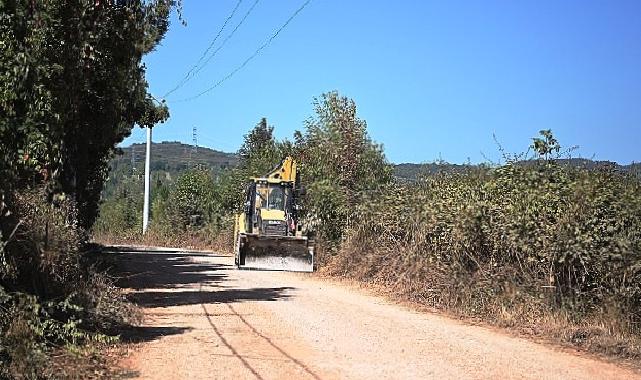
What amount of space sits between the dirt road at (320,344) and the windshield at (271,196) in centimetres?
954

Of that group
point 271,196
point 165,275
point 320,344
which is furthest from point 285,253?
point 320,344

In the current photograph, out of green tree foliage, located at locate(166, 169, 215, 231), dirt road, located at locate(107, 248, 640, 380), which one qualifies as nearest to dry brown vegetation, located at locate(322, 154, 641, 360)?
dirt road, located at locate(107, 248, 640, 380)

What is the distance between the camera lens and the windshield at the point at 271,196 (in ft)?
91.7

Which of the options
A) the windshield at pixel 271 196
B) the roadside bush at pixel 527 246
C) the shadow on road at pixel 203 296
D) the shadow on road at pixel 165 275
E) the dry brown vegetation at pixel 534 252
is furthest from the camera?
the windshield at pixel 271 196

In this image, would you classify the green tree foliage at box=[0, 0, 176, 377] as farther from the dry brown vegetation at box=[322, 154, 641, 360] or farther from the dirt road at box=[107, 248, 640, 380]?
the dry brown vegetation at box=[322, 154, 641, 360]

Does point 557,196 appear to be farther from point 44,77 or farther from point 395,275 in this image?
point 44,77

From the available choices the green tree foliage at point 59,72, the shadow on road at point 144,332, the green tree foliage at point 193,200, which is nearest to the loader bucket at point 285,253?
the green tree foliage at point 59,72

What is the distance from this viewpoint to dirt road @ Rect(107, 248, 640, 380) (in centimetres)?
955

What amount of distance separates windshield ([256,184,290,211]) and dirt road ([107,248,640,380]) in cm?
954

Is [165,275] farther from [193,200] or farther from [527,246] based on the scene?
[193,200]

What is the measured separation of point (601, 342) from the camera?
11.9 m

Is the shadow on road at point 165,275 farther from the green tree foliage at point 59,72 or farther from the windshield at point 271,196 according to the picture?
the green tree foliage at point 59,72

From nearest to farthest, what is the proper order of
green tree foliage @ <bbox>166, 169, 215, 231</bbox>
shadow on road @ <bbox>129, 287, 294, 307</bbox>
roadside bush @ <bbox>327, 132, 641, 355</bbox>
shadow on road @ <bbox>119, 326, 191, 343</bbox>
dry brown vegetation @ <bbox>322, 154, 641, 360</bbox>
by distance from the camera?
shadow on road @ <bbox>119, 326, 191, 343</bbox>
dry brown vegetation @ <bbox>322, 154, 641, 360</bbox>
roadside bush @ <bbox>327, 132, 641, 355</bbox>
shadow on road @ <bbox>129, 287, 294, 307</bbox>
green tree foliage @ <bbox>166, 169, 215, 231</bbox>

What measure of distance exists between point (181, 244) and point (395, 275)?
134 feet
